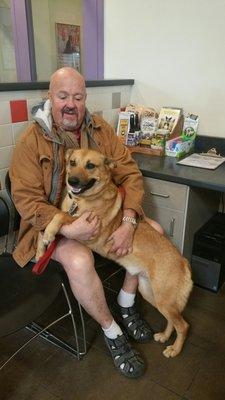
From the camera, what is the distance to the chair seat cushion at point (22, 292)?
1.23 m

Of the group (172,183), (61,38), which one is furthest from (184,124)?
(61,38)

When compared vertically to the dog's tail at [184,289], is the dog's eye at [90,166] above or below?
above

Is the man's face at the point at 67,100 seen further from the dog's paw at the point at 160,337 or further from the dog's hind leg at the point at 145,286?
the dog's paw at the point at 160,337

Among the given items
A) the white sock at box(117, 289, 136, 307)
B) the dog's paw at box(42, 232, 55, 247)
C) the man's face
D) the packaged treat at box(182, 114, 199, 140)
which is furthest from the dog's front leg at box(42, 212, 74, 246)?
the packaged treat at box(182, 114, 199, 140)

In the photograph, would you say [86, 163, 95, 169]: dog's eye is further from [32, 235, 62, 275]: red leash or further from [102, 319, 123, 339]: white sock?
[102, 319, 123, 339]: white sock

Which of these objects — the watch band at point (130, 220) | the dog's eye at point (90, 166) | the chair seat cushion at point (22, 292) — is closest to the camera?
the chair seat cushion at point (22, 292)

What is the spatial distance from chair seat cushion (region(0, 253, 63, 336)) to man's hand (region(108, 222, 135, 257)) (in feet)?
0.90

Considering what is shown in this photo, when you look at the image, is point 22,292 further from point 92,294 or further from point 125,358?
point 125,358

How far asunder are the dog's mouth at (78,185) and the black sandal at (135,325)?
0.71 m

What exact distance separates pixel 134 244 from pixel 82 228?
281 mm

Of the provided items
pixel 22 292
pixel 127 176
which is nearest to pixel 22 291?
pixel 22 292

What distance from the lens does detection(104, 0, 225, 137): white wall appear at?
2072 mm

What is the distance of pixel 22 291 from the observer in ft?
4.50

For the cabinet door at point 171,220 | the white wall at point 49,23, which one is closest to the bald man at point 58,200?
the cabinet door at point 171,220
